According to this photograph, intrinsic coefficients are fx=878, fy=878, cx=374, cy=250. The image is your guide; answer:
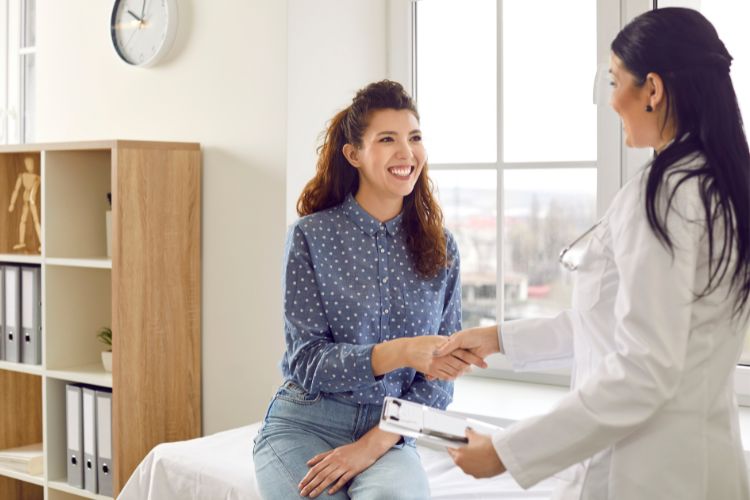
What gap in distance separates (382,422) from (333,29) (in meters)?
1.54

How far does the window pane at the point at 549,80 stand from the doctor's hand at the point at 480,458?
4.46ft

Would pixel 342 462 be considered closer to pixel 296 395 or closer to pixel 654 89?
pixel 296 395

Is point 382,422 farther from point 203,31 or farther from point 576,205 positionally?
point 203,31

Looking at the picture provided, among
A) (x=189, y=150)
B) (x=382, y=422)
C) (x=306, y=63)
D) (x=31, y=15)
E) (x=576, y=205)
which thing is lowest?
(x=382, y=422)

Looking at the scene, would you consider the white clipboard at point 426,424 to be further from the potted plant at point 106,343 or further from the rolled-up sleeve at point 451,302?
the potted plant at point 106,343

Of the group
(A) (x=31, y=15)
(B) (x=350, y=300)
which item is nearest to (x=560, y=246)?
(B) (x=350, y=300)

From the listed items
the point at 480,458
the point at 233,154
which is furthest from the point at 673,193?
the point at 233,154

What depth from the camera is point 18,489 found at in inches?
127

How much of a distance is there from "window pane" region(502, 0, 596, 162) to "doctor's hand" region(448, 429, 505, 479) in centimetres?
136

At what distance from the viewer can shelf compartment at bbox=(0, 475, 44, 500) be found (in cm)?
316

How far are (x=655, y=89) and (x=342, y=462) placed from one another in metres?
0.99

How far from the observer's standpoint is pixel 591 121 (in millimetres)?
2488

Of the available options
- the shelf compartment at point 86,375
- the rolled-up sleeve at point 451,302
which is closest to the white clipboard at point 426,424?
the rolled-up sleeve at point 451,302

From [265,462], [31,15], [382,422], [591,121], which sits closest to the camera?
[382,422]
